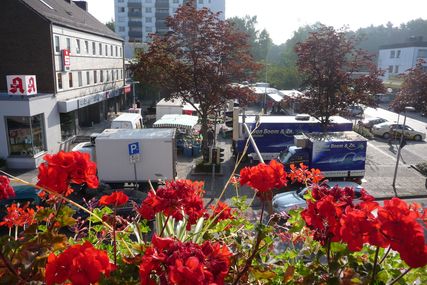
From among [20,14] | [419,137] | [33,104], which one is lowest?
[419,137]

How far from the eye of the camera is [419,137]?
96.2ft

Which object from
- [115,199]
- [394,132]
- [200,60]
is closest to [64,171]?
[115,199]

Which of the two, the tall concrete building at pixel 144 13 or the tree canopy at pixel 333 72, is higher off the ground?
the tall concrete building at pixel 144 13

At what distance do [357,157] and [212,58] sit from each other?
909 cm

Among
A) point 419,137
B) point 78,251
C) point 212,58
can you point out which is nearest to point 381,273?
point 78,251

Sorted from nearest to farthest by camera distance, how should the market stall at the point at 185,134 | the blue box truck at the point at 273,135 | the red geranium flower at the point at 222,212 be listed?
the red geranium flower at the point at 222,212 < the blue box truck at the point at 273,135 < the market stall at the point at 185,134

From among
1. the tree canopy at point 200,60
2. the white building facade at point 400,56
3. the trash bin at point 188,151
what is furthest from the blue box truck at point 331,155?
the white building facade at point 400,56

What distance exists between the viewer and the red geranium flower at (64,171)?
233 centimetres

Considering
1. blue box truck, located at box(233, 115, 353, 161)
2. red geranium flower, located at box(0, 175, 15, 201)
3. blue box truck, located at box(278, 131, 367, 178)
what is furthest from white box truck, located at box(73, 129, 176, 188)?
red geranium flower, located at box(0, 175, 15, 201)

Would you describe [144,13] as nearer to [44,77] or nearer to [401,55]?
[401,55]

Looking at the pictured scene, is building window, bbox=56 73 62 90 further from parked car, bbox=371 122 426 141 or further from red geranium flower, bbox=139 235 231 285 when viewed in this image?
red geranium flower, bbox=139 235 231 285

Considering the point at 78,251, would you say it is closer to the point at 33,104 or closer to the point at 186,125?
the point at 33,104

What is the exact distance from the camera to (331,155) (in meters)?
17.8

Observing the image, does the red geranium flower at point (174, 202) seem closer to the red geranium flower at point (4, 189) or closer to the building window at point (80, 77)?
the red geranium flower at point (4, 189)
